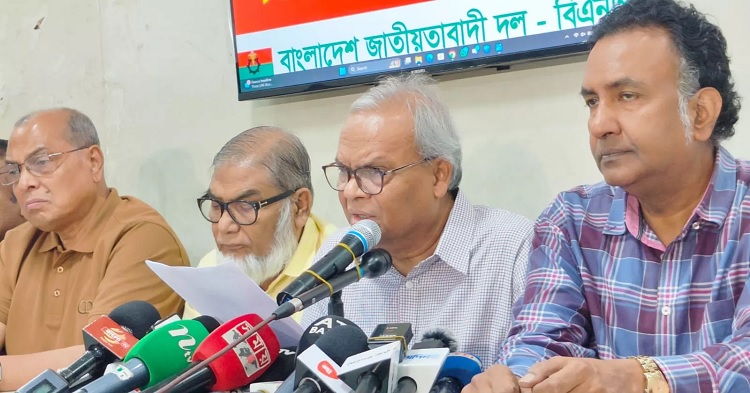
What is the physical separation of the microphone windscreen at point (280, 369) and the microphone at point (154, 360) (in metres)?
0.15

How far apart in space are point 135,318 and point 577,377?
0.93m

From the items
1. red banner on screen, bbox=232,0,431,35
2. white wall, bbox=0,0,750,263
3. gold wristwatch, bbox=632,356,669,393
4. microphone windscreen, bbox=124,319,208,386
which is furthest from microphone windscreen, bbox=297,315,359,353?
red banner on screen, bbox=232,0,431,35

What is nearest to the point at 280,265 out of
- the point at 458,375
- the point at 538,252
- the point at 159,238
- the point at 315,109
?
the point at 159,238

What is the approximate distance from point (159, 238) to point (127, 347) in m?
1.55

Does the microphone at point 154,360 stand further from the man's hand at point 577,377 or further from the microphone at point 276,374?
the man's hand at point 577,377

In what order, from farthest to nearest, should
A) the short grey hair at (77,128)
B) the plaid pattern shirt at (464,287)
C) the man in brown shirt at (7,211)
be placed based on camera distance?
1. the man in brown shirt at (7,211)
2. the short grey hair at (77,128)
3. the plaid pattern shirt at (464,287)

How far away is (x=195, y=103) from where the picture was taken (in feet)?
12.4

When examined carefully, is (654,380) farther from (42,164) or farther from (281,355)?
(42,164)

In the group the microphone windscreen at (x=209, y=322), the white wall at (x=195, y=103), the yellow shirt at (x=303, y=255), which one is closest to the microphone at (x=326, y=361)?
the microphone windscreen at (x=209, y=322)

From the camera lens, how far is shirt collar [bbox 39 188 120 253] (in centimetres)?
320

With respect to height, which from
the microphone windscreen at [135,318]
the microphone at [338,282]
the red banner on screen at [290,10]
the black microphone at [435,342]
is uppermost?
the red banner on screen at [290,10]

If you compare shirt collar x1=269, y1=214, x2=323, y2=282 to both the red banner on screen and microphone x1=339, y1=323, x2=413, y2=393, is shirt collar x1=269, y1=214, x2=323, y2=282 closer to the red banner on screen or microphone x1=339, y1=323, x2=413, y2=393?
the red banner on screen

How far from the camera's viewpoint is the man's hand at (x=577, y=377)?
1.35m

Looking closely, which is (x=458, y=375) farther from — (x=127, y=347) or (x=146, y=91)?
(x=146, y=91)
